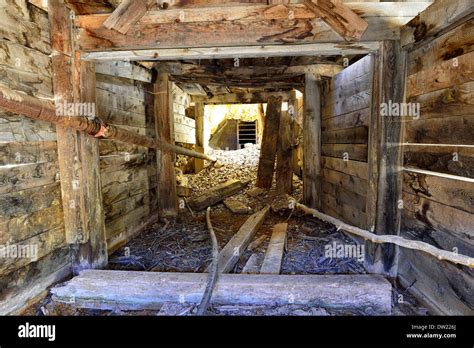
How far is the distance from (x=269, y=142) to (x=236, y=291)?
375 cm

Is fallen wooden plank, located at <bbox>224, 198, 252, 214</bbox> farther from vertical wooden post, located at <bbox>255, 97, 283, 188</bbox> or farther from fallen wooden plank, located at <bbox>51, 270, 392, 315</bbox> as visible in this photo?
fallen wooden plank, located at <bbox>51, 270, 392, 315</bbox>

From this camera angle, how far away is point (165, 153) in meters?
4.17

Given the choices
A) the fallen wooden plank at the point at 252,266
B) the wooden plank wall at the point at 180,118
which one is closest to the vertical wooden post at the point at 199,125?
the wooden plank wall at the point at 180,118

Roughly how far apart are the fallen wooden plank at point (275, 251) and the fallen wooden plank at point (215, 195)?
1.52m

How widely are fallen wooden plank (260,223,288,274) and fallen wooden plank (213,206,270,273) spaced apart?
0.27 meters

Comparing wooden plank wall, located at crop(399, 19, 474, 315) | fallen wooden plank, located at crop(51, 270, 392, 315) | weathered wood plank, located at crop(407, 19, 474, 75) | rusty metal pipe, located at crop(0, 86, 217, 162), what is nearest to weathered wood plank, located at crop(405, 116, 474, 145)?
wooden plank wall, located at crop(399, 19, 474, 315)

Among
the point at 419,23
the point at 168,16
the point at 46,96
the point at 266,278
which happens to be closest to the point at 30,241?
the point at 46,96

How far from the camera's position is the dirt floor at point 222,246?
2.13 metres

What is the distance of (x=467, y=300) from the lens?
5.48 feet

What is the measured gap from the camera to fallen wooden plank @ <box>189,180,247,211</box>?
4735mm

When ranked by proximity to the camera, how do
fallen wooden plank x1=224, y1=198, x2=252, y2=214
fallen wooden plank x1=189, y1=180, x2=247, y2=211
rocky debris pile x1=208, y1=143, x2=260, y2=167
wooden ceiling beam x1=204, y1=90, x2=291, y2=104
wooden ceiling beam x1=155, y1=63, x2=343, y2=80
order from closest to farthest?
wooden ceiling beam x1=155, y1=63, x2=343, y2=80 < fallen wooden plank x1=224, y1=198, x2=252, y2=214 < fallen wooden plank x1=189, y1=180, x2=247, y2=211 < wooden ceiling beam x1=204, y1=90, x2=291, y2=104 < rocky debris pile x1=208, y1=143, x2=260, y2=167
